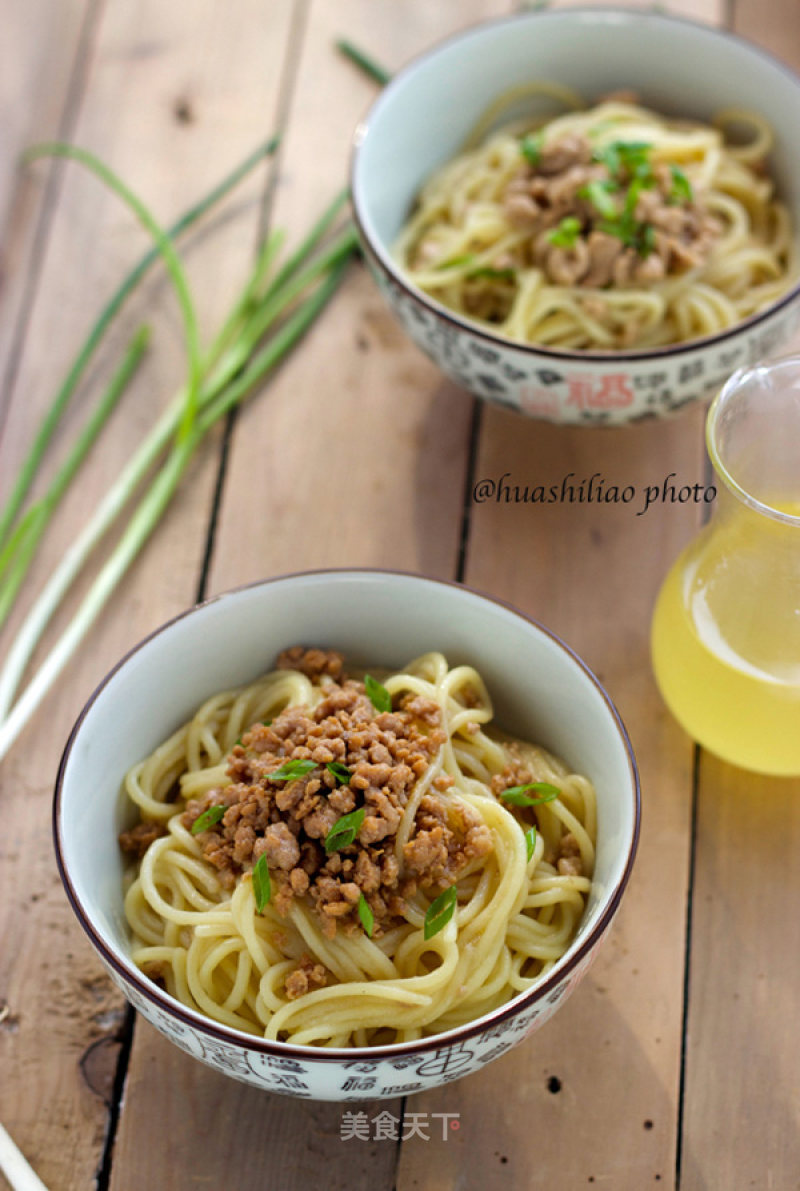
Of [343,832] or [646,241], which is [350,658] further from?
[646,241]

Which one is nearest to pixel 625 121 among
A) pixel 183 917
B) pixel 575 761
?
pixel 575 761

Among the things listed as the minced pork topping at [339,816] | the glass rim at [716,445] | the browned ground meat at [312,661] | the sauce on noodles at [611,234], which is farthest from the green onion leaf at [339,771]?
the sauce on noodles at [611,234]

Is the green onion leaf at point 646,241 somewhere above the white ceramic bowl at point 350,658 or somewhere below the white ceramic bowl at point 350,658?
above

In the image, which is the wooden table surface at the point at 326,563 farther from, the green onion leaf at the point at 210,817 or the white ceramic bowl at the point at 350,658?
the green onion leaf at the point at 210,817

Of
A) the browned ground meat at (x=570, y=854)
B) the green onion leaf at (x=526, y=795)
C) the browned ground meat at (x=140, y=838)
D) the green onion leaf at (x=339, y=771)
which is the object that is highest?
the green onion leaf at (x=339, y=771)

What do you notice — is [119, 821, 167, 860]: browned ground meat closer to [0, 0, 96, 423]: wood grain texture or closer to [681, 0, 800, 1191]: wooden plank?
[681, 0, 800, 1191]: wooden plank

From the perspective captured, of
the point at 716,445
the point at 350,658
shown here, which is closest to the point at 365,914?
the point at 350,658

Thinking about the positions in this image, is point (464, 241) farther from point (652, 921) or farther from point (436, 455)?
point (652, 921)
